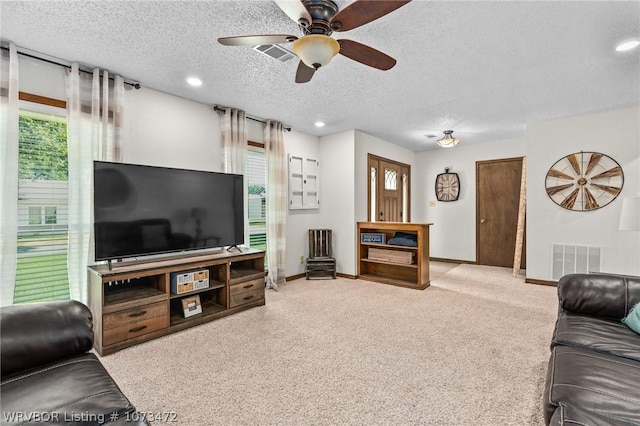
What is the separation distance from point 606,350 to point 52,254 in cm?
408

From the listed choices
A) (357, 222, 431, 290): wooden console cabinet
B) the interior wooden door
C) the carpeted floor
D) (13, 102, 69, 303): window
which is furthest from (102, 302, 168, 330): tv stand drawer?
the interior wooden door

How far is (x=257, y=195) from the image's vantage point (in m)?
4.42

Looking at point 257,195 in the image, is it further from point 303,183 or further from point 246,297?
point 246,297

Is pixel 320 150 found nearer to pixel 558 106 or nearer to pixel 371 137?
pixel 371 137

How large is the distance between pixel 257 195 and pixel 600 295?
381 cm

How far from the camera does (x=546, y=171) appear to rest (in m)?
4.50

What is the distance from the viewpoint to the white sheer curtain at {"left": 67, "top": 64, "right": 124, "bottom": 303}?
267cm

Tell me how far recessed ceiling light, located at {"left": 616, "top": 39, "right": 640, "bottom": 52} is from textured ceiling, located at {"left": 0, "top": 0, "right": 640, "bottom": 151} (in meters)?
0.07

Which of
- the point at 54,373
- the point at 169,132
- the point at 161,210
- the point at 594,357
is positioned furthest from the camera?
the point at 169,132

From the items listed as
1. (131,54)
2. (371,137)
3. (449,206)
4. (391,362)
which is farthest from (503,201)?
(131,54)

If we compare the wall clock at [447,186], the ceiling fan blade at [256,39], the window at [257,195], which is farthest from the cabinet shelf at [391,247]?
the ceiling fan blade at [256,39]

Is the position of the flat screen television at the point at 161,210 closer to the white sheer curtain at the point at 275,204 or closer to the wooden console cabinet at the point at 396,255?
the white sheer curtain at the point at 275,204

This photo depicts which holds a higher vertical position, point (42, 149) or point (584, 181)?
point (42, 149)

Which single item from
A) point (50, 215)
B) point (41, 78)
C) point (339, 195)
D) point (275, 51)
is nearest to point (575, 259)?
point (339, 195)
